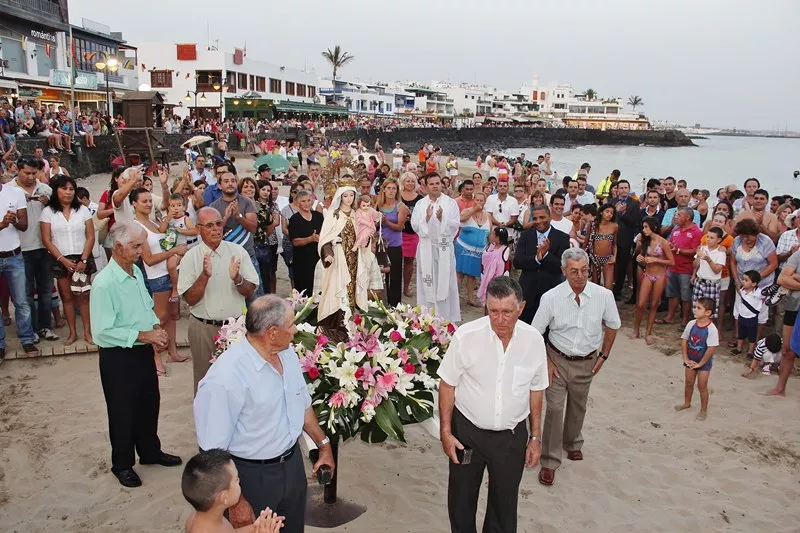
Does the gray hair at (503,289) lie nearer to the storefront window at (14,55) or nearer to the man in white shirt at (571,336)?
the man in white shirt at (571,336)

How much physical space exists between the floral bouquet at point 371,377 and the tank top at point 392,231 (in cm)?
428

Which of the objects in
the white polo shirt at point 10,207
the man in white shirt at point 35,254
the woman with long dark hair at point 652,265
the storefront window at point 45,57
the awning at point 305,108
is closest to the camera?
the white polo shirt at point 10,207

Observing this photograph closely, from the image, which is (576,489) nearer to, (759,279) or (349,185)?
(349,185)

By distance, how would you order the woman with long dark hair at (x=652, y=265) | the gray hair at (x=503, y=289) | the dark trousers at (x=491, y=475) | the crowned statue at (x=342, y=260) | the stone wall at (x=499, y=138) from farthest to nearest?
the stone wall at (x=499, y=138) < the woman with long dark hair at (x=652, y=265) < the crowned statue at (x=342, y=260) < the dark trousers at (x=491, y=475) < the gray hair at (x=503, y=289)

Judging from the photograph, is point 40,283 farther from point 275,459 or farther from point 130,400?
point 275,459

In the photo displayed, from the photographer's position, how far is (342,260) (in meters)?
5.53

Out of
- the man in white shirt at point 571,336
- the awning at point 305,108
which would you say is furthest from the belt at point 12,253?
the awning at point 305,108

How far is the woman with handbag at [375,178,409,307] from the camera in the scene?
8328mm

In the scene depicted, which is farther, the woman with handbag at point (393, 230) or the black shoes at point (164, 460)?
the woman with handbag at point (393, 230)

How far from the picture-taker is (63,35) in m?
33.3

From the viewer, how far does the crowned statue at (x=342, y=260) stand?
5.40 meters

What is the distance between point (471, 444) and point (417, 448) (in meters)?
1.92

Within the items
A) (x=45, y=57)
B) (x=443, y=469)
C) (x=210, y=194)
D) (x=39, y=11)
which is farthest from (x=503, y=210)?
(x=45, y=57)

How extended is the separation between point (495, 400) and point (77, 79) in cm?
3827
